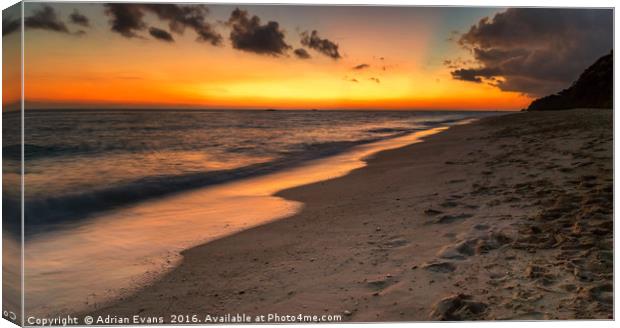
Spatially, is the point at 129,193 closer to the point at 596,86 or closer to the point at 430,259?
the point at 430,259

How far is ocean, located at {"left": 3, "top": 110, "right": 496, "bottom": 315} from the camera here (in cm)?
356

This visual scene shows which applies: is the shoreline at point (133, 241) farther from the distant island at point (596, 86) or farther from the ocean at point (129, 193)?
the distant island at point (596, 86)

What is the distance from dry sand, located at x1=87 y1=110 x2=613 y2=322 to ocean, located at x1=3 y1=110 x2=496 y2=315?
0.39 metres

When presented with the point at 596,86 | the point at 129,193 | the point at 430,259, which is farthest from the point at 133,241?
the point at 596,86

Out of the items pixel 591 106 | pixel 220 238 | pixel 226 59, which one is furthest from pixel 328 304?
pixel 591 106

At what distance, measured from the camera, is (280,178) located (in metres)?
7.66

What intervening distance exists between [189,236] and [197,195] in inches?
76.8

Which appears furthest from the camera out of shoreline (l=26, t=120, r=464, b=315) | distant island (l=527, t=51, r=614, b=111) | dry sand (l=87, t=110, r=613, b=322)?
distant island (l=527, t=51, r=614, b=111)

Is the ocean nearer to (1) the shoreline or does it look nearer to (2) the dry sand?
(1) the shoreline

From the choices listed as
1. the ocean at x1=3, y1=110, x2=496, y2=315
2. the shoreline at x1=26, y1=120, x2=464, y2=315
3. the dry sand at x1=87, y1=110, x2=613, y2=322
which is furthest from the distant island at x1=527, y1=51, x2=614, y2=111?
the shoreline at x1=26, y1=120, x2=464, y2=315

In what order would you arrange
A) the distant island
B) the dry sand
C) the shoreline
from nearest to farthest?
1. the dry sand
2. the shoreline
3. the distant island

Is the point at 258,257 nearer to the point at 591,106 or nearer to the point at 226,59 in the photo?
the point at 226,59

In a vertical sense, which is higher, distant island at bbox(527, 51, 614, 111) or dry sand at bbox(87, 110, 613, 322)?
distant island at bbox(527, 51, 614, 111)

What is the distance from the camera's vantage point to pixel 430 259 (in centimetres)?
347
